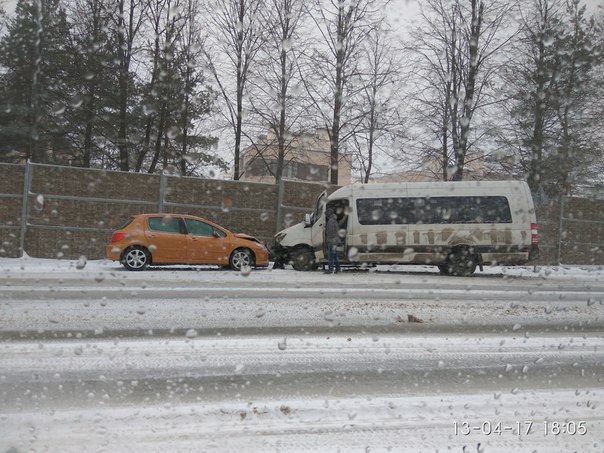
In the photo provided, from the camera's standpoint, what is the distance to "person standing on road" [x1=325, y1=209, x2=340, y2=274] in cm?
1425

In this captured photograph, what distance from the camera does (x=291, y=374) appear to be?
178 inches

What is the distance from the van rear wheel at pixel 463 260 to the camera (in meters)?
14.5

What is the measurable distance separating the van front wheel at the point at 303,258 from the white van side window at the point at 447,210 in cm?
202

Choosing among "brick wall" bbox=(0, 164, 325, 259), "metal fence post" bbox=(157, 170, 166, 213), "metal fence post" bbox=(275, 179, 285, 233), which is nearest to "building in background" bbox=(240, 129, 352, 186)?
"metal fence post" bbox=(275, 179, 285, 233)

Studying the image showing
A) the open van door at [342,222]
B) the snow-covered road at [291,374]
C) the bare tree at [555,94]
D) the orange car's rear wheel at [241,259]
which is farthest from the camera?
the bare tree at [555,94]

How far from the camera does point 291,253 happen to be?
15.3 metres

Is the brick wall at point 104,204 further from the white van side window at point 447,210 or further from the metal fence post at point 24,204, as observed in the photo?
the white van side window at point 447,210

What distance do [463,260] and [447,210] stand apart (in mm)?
1357

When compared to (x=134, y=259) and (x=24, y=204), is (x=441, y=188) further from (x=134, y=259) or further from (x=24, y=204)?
(x=24, y=204)

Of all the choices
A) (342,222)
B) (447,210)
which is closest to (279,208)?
(342,222)

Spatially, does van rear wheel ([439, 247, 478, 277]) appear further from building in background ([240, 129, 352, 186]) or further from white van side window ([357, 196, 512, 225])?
building in background ([240, 129, 352, 186])

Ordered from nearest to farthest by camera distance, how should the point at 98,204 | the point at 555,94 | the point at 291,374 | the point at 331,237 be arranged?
the point at 291,374
the point at 331,237
the point at 98,204
the point at 555,94

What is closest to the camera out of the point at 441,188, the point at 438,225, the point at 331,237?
the point at 331,237

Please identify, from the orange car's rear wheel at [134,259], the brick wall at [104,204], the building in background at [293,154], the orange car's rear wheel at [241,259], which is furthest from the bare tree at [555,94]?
Result: the orange car's rear wheel at [134,259]
